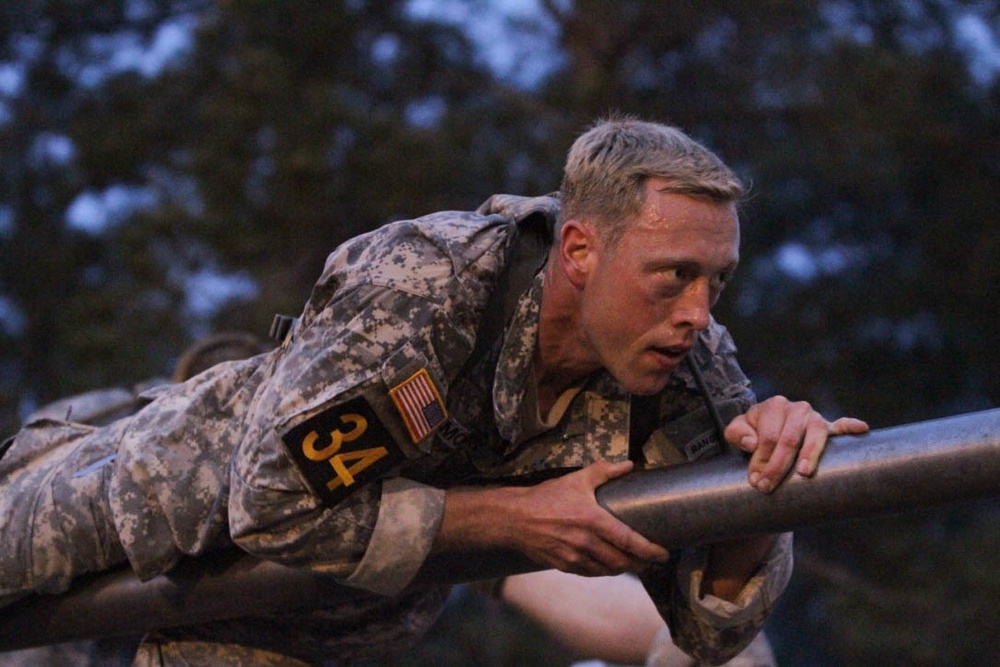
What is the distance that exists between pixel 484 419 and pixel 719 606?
18.6 inches

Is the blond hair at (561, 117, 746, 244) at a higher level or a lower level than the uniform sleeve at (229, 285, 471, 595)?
higher

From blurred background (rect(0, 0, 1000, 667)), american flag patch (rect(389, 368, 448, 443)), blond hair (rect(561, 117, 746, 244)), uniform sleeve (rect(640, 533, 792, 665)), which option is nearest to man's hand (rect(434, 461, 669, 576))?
american flag patch (rect(389, 368, 448, 443))

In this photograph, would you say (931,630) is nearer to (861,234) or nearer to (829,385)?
(829,385)

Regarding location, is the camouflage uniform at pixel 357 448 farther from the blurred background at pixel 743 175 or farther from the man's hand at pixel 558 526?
the blurred background at pixel 743 175

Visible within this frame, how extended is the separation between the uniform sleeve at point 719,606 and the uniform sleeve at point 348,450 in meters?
0.47

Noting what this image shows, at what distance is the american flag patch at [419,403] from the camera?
7.71 feet

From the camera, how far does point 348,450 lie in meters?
2.36

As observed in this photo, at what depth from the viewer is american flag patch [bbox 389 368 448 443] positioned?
2350mm

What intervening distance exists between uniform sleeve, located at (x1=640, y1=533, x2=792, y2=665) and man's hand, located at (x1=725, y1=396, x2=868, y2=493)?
36 cm

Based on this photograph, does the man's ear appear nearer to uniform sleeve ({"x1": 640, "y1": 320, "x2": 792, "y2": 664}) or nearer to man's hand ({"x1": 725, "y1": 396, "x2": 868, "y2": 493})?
uniform sleeve ({"x1": 640, "y1": 320, "x2": 792, "y2": 664})

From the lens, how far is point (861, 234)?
8641 mm

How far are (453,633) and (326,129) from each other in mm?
2727

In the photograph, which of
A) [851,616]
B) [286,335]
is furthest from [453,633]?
[286,335]

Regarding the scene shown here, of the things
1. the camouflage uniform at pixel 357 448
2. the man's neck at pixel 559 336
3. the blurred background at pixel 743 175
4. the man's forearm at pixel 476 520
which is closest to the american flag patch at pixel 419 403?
the camouflage uniform at pixel 357 448
